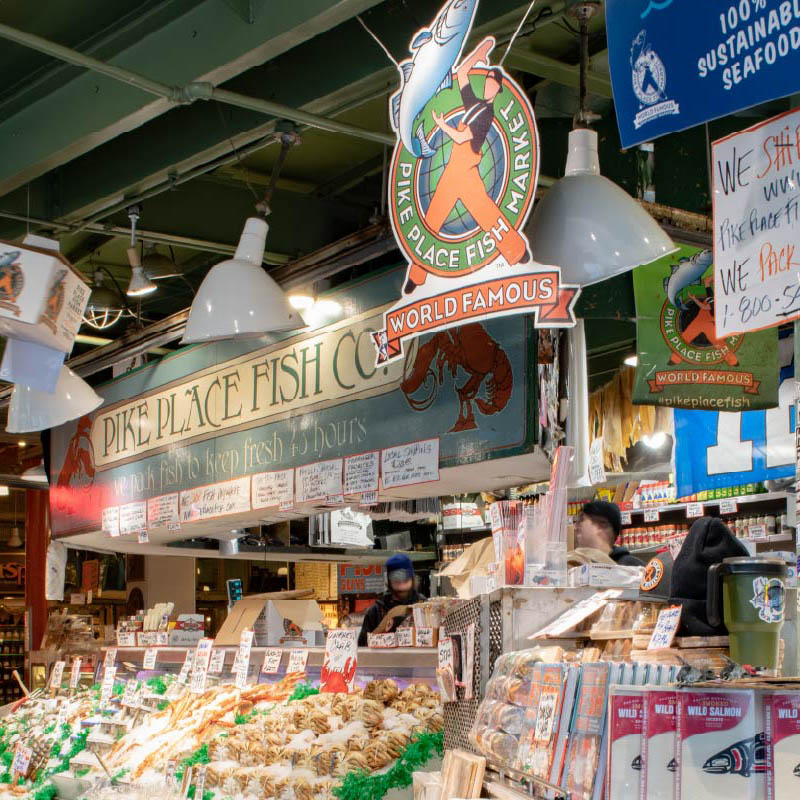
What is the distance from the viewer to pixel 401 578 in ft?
22.0

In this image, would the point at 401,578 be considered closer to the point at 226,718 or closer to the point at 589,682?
the point at 226,718

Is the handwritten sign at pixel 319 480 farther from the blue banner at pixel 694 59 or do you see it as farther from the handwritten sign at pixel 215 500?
the blue banner at pixel 694 59

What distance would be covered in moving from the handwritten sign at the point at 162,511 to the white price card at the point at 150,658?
79cm

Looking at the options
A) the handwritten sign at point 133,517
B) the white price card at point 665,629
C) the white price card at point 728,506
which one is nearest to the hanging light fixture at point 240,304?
the white price card at point 665,629

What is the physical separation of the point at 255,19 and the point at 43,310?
175cm

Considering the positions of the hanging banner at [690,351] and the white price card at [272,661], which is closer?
the hanging banner at [690,351]

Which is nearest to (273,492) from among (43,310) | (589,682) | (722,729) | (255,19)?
(43,310)

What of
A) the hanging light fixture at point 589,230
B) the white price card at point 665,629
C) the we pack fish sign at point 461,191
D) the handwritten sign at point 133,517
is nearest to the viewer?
the white price card at point 665,629

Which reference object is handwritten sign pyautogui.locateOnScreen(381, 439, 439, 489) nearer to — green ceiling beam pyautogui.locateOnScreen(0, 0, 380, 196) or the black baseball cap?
the black baseball cap

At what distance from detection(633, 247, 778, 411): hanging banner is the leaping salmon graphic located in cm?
363

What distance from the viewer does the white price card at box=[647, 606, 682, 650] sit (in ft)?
8.32

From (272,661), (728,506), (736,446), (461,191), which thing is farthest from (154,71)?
(728,506)

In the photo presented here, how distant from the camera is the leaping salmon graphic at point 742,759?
176 cm

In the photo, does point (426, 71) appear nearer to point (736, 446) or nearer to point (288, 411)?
point (288, 411)
